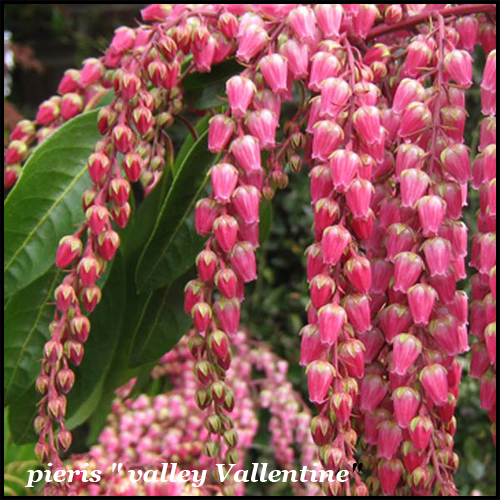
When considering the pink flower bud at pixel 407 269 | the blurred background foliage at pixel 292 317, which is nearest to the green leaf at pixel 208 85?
the pink flower bud at pixel 407 269

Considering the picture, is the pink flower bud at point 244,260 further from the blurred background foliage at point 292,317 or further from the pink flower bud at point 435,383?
the blurred background foliage at point 292,317

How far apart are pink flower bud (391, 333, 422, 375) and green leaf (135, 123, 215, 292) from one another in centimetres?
23

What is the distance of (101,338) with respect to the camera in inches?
27.0

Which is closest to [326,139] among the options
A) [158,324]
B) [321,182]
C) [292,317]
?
[321,182]

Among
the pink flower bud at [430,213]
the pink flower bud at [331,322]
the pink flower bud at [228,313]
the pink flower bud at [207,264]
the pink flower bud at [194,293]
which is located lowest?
the pink flower bud at [331,322]

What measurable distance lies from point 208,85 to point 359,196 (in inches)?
10.5

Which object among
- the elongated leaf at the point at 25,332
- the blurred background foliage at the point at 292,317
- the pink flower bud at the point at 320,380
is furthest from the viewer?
the blurred background foliage at the point at 292,317

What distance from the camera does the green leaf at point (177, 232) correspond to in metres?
0.63

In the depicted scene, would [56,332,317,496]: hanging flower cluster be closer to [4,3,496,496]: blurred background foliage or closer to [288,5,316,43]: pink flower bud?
[4,3,496,496]: blurred background foliage

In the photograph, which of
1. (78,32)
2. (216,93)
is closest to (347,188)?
(216,93)

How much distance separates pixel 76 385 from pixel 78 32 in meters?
2.54

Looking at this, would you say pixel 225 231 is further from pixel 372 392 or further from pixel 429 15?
pixel 429 15

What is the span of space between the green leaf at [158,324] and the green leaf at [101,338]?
22 millimetres

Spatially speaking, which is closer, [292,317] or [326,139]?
[326,139]
